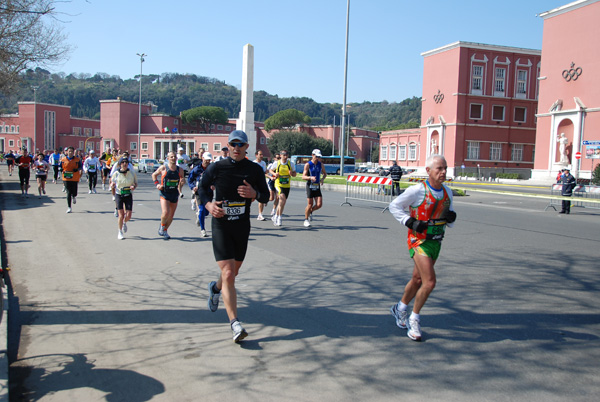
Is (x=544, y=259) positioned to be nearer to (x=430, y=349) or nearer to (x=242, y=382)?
(x=430, y=349)

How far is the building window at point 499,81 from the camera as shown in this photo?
5622cm

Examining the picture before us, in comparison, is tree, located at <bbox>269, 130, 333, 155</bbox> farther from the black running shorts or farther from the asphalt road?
the black running shorts

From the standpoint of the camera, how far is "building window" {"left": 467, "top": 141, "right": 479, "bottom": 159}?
55.8 m

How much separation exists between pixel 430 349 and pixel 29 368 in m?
3.39

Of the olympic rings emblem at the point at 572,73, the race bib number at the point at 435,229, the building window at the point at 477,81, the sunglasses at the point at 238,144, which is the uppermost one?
the building window at the point at 477,81

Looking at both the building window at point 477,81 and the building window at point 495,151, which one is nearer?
the building window at point 477,81


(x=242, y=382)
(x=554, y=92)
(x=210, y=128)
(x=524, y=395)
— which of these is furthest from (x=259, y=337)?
(x=210, y=128)

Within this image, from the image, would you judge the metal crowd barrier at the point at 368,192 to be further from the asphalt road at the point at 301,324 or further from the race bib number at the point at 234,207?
the race bib number at the point at 234,207

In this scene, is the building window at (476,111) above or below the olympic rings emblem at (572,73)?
below

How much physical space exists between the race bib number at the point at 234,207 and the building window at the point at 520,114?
59505 mm

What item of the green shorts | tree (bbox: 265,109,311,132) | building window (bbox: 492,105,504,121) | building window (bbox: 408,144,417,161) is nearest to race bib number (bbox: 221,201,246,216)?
the green shorts

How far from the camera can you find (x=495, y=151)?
57.0 meters

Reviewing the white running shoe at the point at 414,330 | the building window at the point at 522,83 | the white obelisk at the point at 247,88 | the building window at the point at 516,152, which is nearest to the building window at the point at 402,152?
the building window at the point at 516,152

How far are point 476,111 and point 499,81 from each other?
4454mm
